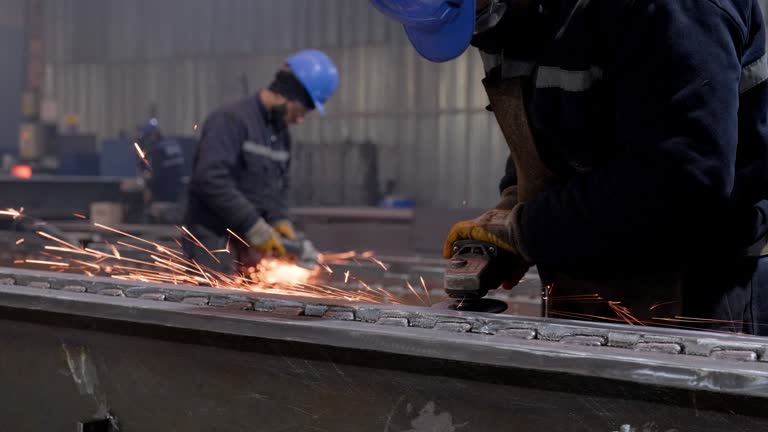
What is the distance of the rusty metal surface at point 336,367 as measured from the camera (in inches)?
41.8

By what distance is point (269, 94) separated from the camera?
14.3 ft

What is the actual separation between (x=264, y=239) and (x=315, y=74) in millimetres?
1002

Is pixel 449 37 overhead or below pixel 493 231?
overhead

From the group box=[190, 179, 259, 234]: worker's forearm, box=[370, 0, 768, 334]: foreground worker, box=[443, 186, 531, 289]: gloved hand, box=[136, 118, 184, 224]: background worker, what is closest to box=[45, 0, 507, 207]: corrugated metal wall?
box=[136, 118, 184, 224]: background worker

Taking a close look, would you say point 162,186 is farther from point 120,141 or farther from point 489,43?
point 489,43

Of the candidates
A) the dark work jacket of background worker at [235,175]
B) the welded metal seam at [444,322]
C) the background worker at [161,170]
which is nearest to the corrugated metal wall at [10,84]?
the background worker at [161,170]

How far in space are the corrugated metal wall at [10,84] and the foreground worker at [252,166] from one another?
870cm

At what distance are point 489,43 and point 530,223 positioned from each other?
368 millimetres

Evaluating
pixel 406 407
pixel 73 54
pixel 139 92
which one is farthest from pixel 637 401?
pixel 73 54

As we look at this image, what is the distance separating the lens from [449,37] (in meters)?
1.51

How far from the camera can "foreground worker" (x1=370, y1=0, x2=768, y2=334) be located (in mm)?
1295

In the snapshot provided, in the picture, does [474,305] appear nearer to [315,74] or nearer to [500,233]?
[500,233]

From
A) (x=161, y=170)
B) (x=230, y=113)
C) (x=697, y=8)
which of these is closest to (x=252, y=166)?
(x=230, y=113)

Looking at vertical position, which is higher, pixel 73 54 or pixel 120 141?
pixel 73 54
